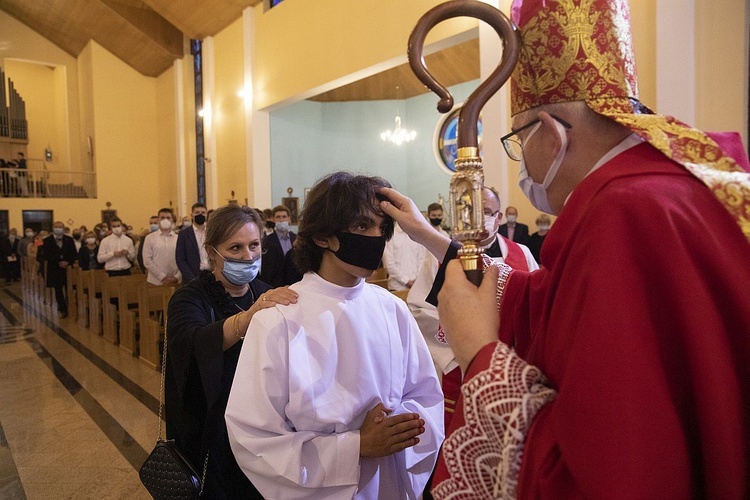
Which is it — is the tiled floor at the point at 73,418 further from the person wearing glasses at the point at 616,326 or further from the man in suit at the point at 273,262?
the person wearing glasses at the point at 616,326

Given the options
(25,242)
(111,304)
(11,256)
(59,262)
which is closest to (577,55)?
(111,304)

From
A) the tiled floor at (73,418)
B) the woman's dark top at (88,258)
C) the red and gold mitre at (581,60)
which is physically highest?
the red and gold mitre at (581,60)

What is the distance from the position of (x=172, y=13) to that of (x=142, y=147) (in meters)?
6.11

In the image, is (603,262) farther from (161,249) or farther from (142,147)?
(142,147)

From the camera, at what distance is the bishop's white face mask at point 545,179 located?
3.46 feet

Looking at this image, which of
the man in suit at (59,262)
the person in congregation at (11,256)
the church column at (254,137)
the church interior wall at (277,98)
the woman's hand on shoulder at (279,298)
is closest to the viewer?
the woman's hand on shoulder at (279,298)

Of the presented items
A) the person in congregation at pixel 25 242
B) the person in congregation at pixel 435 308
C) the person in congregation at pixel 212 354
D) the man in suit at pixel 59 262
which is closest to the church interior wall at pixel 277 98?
the person in congregation at pixel 25 242

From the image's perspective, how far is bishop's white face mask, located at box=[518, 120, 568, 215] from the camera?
41.6 inches

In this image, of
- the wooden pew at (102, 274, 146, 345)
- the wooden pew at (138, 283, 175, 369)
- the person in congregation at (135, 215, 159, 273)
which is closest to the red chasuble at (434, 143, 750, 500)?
the wooden pew at (138, 283, 175, 369)

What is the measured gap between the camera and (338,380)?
1657 millimetres

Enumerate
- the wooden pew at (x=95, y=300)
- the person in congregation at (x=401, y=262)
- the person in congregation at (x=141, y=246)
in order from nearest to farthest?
1. the person in congregation at (x=401, y=262)
2. the wooden pew at (x=95, y=300)
3. the person in congregation at (x=141, y=246)

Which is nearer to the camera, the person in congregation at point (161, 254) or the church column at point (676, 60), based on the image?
the church column at point (676, 60)

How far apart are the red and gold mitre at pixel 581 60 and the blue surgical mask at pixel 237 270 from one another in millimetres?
1626

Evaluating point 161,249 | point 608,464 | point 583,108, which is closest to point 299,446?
point 608,464
